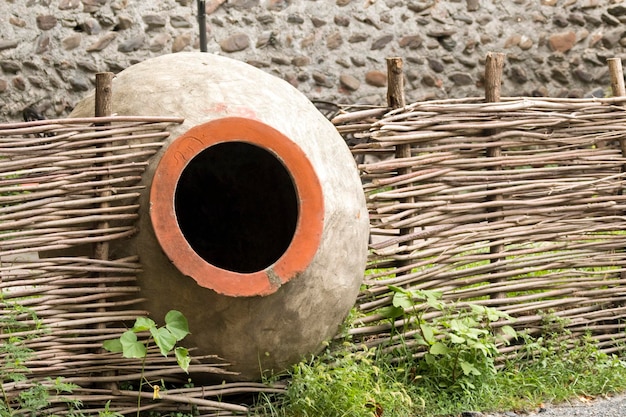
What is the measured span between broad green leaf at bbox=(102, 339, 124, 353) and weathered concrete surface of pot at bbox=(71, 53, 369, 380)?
7.9 inches

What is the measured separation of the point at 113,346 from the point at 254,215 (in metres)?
1.14

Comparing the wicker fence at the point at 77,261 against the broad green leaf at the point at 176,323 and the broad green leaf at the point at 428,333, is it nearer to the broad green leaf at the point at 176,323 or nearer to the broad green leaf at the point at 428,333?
the broad green leaf at the point at 176,323

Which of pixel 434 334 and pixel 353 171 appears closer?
pixel 353 171

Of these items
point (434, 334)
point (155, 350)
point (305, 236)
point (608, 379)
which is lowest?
point (608, 379)

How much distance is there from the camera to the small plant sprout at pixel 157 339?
3.94m

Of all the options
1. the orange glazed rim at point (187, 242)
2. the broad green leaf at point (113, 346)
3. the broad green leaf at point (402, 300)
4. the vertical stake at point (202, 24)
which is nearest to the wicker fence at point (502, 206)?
the broad green leaf at point (402, 300)

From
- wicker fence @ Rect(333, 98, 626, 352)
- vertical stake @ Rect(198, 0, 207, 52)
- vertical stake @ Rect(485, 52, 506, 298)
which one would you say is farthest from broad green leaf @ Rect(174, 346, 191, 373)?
vertical stake @ Rect(198, 0, 207, 52)

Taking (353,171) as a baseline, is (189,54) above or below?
above

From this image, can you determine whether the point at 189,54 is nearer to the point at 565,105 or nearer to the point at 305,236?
the point at 305,236

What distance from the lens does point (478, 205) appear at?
5328 mm

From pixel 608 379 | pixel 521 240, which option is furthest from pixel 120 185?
pixel 608 379

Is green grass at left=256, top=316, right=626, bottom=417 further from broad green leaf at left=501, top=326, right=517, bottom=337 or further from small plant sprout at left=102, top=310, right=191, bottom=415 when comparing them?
small plant sprout at left=102, top=310, right=191, bottom=415

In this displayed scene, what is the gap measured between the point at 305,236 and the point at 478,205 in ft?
4.89

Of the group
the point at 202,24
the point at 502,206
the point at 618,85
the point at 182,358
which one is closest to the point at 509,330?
the point at 502,206
